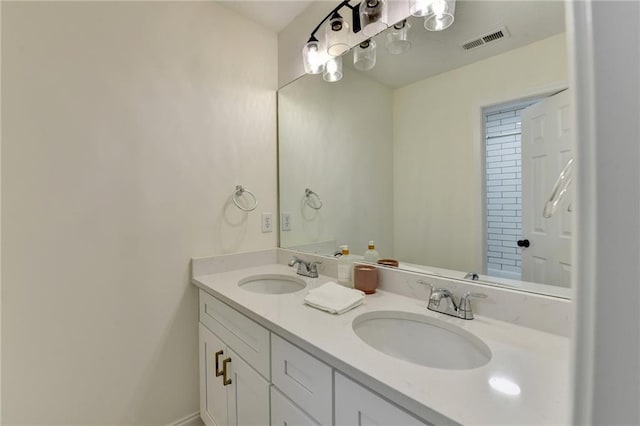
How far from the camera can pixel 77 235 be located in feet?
3.67

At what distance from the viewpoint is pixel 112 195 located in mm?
1191

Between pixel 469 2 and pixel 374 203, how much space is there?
0.87 metres

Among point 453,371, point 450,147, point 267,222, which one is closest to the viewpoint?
point 453,371

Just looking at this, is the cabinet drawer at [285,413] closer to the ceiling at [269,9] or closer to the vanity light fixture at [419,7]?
the vanity light fixture at [419,7]

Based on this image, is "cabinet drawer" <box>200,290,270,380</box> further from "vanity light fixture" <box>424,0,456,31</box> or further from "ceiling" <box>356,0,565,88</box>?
"vanity light fixture" <box>424,0,456,31</box>

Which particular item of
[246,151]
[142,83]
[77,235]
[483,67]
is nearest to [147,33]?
[142,83]

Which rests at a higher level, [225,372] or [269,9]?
[269,9]

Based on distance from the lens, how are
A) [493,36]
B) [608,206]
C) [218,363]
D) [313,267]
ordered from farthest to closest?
[313,267] → [218,363] → [493,36] → [608,206]

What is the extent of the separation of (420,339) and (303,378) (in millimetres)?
407

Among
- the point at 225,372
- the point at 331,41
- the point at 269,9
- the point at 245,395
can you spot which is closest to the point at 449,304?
the point at 245,395

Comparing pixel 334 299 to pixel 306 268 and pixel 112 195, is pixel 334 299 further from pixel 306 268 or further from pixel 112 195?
pixel 112 195

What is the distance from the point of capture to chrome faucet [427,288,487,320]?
90 cm

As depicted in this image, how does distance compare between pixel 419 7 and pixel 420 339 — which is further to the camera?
pixel 419 7

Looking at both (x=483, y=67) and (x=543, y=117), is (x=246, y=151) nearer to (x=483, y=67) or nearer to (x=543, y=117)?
(x=483, y=67)
